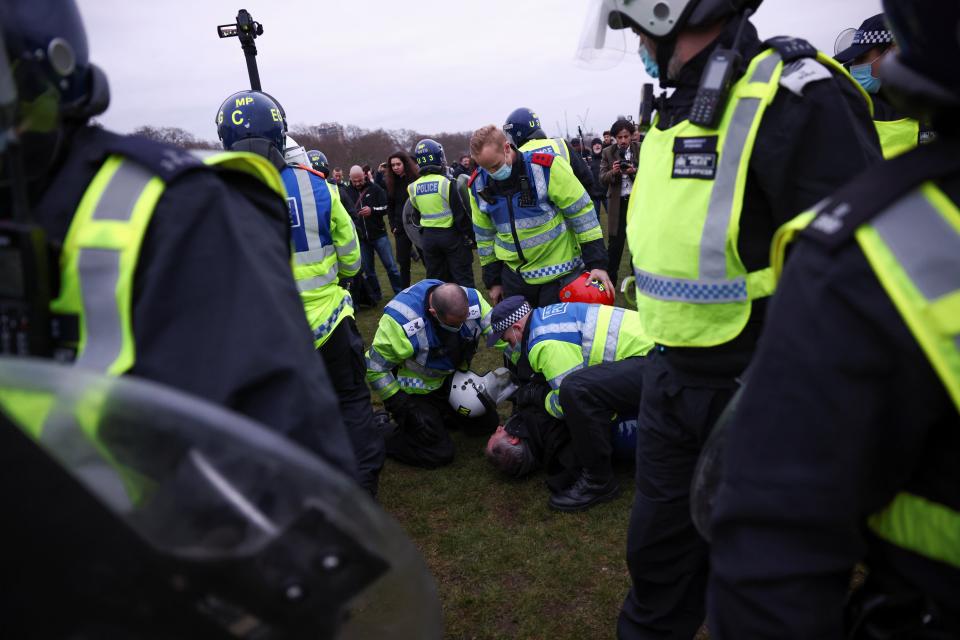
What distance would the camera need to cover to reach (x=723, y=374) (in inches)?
69.4

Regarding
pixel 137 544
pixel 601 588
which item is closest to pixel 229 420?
pixel 137 544

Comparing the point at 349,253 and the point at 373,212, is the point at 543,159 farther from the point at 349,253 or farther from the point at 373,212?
the point at 373,212

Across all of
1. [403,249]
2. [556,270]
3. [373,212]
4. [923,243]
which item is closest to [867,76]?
[556,270]

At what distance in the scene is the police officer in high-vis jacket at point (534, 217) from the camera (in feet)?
14.0

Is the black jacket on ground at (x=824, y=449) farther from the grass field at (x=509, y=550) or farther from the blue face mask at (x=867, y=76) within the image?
the blue face mask at (x=867, y=76)

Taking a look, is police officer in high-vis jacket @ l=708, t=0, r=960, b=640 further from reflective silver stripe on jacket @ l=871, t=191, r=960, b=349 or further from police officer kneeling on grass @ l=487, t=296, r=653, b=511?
police officer kneeling on grass @ l=487, t=296, r=653, b=511

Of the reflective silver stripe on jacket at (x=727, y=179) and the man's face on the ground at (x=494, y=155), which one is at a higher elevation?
the reflective silver stripe on jacket at (x=727, y=179)

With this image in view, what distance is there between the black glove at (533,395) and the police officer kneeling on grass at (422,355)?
460 millimetres

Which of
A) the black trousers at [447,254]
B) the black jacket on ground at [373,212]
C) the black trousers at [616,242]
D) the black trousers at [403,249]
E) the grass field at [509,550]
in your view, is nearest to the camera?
the grass field at [509,550]

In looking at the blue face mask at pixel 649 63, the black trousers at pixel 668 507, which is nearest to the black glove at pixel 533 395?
the black trousers at pixel 668 507

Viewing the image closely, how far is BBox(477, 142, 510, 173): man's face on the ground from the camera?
4262 mm

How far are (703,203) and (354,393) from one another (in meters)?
2.13

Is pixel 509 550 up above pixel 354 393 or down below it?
below

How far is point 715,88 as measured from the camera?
64.9 inches
